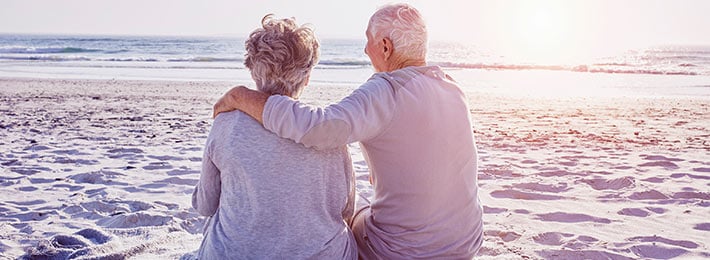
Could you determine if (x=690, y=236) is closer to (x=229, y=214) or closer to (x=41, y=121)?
(x=229, y=214)

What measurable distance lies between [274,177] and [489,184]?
3172 mm

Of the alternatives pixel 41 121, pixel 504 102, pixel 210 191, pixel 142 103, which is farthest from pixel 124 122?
pixel 504 102

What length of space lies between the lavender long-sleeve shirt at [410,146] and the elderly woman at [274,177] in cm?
11

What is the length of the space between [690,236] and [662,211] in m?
0.51

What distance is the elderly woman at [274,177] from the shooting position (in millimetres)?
2074

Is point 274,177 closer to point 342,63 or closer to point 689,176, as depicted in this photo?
point 689,176

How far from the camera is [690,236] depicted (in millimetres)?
3639

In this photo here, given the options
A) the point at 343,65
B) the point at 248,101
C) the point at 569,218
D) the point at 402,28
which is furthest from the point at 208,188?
the point at 343,65

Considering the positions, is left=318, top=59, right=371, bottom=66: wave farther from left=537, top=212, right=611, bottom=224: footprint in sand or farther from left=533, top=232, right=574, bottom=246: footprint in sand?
left=533, top=232, right=574, bottom=246: footprint in sand

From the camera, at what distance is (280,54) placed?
204cm

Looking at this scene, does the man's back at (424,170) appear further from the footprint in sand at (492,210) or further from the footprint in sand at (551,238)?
the footprint in sand at (492,210)

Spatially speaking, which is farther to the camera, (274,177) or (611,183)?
(611,183)

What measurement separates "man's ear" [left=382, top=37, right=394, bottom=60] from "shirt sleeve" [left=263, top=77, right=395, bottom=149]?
0.65ft

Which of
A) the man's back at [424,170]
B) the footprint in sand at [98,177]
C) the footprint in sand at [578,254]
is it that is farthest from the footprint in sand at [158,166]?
the man's back at [424,170]
